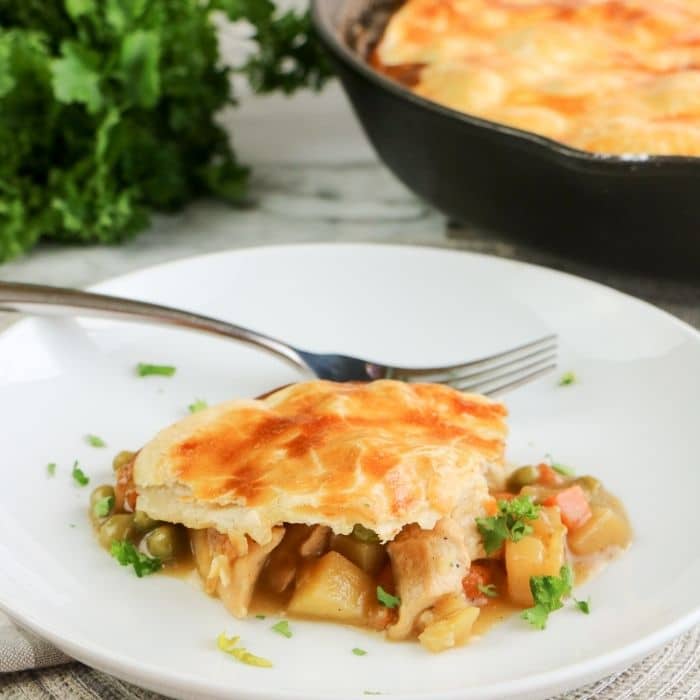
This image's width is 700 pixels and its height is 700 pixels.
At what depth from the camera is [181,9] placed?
16.3 ft

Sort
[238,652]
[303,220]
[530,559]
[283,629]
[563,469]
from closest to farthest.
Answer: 1. [238,652]
2. [283,629]
3. [530,559]
4. [563,469]
5. [303,220]

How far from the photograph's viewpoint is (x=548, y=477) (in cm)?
297

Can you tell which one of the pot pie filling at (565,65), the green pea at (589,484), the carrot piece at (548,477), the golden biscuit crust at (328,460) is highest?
the pot pie filling at (565,65)

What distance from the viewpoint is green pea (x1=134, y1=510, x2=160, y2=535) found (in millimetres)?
2715

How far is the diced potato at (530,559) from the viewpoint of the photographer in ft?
8.36

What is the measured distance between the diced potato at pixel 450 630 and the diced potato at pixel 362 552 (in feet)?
0.78

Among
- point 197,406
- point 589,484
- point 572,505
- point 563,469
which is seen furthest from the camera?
point 197,406

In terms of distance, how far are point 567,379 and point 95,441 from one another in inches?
50.0

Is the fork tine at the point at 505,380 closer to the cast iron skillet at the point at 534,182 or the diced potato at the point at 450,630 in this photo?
the cast iron skillet at the point at 534,182

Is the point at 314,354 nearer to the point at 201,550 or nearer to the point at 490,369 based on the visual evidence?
the point at 490,369

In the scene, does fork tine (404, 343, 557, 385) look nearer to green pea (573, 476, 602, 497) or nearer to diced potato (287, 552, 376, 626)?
green pea (573, 476, 602, 497)

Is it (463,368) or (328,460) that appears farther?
(463,368)

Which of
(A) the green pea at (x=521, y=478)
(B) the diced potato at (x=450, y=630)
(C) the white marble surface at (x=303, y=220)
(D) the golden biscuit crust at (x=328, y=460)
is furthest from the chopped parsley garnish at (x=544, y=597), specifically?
(C) the white marble surface at (x=303, y=220)

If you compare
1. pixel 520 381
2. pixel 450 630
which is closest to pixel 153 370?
pixel 520 381
